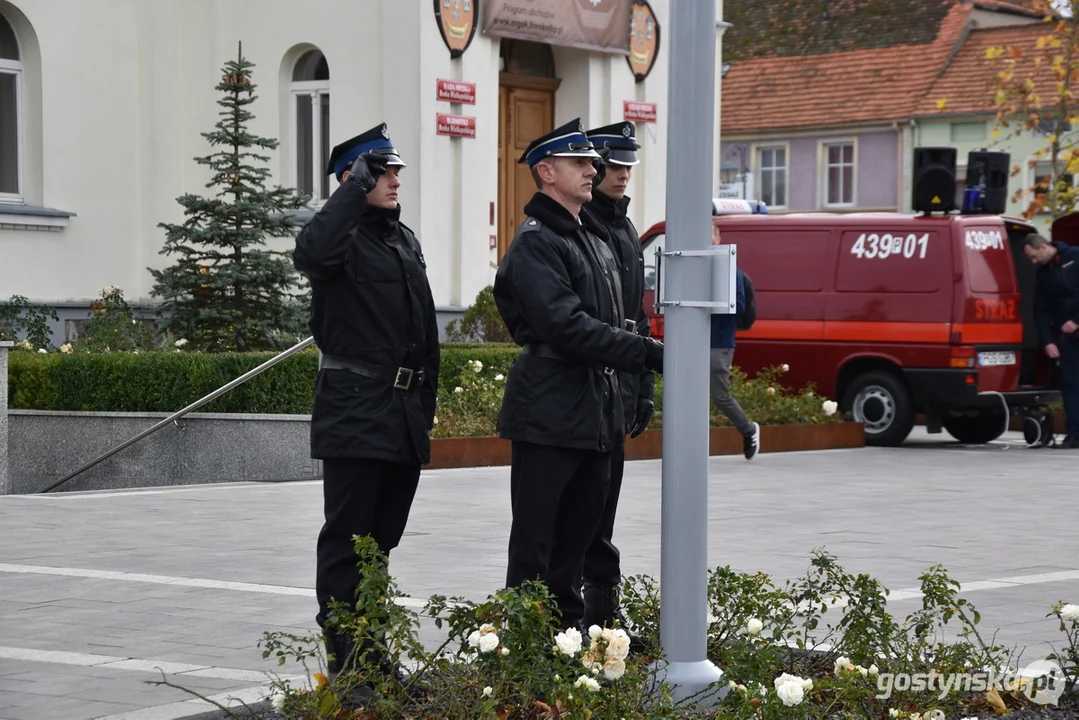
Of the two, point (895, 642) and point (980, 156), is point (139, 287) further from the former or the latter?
point (895, 642)

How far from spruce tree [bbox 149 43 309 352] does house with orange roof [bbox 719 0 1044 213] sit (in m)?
25.6

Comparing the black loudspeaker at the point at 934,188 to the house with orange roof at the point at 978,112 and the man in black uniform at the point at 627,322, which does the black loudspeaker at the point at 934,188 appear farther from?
the house with orange roof at the point at 978,112

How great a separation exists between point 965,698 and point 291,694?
2.11 m

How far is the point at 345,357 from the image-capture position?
5.95 meters

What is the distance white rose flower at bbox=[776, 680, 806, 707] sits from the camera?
472 cm

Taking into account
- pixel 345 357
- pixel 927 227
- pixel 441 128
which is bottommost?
pixel 345 357

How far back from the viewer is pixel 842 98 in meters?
42.8

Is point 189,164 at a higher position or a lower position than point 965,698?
higher

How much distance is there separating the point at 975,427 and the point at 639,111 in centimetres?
720

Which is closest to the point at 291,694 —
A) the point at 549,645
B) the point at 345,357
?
the point at 549,645

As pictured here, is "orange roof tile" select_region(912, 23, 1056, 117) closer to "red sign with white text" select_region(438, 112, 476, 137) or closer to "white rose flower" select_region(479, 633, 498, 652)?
"red sign with white text" select_region(438, 112, 476, 137)

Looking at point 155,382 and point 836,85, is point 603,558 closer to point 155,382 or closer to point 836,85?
point 155,382

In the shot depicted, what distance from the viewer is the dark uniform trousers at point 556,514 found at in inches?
239

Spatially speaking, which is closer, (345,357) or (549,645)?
(549,645)
